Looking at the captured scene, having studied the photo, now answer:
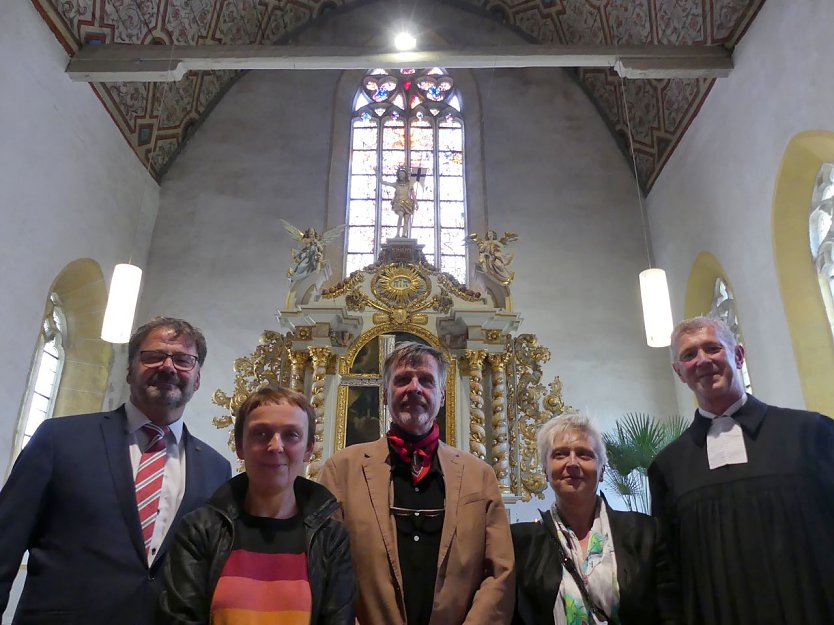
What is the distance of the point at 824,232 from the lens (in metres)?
5.70

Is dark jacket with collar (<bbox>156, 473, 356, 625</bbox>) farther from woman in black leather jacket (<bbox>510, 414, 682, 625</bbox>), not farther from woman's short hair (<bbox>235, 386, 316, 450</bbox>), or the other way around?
woman in black leather jacket (<bbox>510, 414, 682, 625</bbox>)

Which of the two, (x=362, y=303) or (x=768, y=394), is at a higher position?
(x=362, y=303)

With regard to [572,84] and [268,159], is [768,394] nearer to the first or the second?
[572,84]

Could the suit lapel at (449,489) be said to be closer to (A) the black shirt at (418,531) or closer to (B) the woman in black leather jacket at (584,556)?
(A) the black shirt at (418,531)

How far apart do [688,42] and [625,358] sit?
11.0 ft

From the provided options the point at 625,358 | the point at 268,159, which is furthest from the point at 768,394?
the point at 268,159

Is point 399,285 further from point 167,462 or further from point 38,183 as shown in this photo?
point 167,462

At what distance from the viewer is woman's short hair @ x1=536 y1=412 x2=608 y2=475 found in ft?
7.35

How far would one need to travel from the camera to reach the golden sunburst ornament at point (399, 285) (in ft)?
19.9

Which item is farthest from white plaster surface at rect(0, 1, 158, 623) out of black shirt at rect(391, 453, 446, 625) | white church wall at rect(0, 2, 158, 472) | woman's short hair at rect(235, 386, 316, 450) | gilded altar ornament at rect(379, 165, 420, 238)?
black shirt at rect(391, 453, 446, 625)

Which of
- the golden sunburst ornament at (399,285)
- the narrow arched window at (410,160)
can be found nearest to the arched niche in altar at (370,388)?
the golden sunburst ornament at (399,285)

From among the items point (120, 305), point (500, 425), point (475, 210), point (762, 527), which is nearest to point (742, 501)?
point (762, 527)

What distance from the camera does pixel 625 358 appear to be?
25.1 ft

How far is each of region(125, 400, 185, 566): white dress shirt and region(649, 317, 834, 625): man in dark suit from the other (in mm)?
1633
